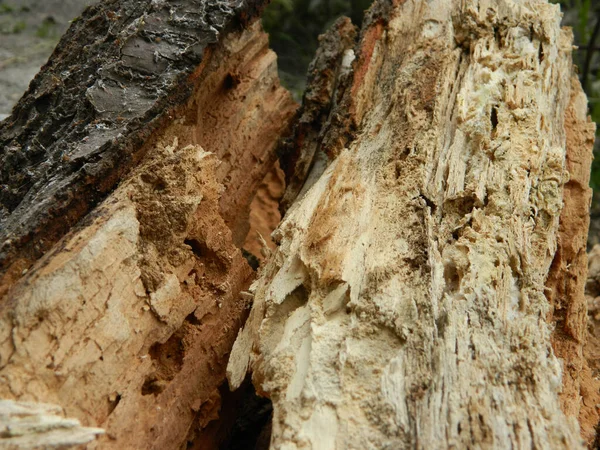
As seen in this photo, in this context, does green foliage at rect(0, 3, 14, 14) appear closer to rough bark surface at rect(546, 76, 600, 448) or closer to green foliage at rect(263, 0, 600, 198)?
green foliage at rect(263, 0, 600, 198)

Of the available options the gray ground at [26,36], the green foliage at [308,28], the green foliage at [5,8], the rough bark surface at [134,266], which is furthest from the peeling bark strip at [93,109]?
the green foliage at [5,8]

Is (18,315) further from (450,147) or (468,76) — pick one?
(468,76)

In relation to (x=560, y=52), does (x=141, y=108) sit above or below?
below

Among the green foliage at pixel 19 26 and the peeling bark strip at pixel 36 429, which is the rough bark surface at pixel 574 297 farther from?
the green foliage at pixel 19 26

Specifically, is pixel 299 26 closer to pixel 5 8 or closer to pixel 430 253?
pixel 5 8

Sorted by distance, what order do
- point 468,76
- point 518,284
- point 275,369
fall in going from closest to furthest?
point 275,369, point 518,284, point 468,76

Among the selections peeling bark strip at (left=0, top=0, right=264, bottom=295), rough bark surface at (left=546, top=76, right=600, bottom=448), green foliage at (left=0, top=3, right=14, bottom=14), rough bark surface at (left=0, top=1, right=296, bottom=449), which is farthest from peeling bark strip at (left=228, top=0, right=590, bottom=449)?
green foliage at (left=0, top=3, right=14, bottom=14)

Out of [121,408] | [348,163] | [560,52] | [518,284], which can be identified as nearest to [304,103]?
[348,163]
